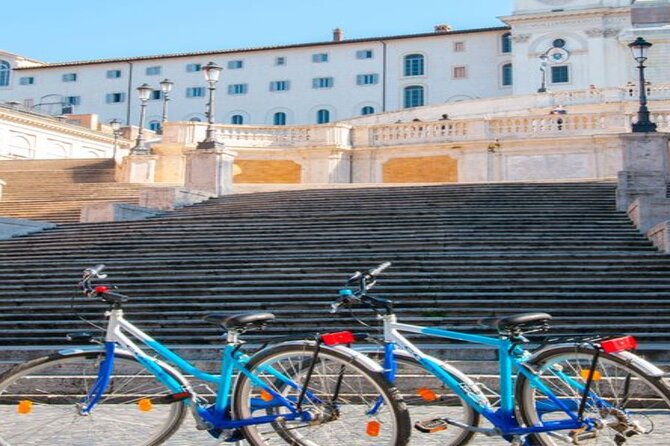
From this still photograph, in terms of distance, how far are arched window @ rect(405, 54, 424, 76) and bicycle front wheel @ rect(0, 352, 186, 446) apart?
2679 inches

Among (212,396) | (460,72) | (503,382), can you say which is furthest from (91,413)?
(460,72)

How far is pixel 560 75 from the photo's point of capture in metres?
67.2

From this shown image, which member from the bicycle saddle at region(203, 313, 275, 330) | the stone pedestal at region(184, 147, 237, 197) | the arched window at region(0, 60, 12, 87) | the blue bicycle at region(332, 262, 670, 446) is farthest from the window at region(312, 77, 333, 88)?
the bicycle saddle at region(203, 313, 275, 330)

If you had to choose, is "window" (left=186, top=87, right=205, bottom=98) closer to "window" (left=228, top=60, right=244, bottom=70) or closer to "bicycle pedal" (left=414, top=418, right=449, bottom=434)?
"window" (left=228, top=60, right=244, bottom=70)

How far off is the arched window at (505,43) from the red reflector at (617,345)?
6777 cm

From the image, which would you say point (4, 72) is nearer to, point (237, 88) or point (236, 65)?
point (236, 65)

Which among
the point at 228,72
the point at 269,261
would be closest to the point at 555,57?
the point at 228,72

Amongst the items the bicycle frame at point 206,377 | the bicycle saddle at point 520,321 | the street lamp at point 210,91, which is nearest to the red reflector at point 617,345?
the bicycle saddle at point 520,321

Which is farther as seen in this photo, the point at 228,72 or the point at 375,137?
the point at 228,72

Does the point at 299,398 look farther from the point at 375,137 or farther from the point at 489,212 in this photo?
the point at 375,137

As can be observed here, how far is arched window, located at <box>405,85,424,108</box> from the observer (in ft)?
235

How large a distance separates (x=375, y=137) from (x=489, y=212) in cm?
1745

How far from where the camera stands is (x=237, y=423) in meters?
5.29

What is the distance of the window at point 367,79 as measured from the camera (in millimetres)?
72312
